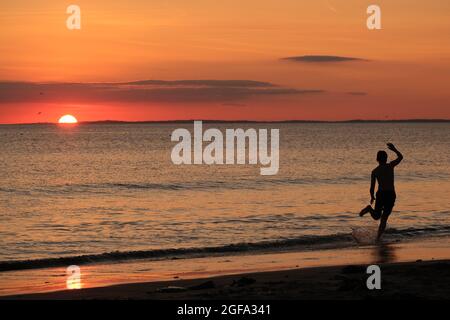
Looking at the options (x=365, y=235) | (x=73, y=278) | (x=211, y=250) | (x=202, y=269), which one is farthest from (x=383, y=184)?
(x=73, y=278)

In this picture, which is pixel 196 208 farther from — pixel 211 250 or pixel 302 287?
pixel 302 287

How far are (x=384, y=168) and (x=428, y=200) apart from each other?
17.1 meters

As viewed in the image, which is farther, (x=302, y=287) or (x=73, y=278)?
(x=73, y=278)

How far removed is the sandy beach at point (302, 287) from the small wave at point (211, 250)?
5310mm

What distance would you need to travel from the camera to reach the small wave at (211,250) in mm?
18469

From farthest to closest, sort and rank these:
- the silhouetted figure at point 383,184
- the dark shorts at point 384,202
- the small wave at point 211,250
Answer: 1. the small wave at point 211,250
2. the dark shorts at point 384,202
3. the silhouetted figure at point 383,184

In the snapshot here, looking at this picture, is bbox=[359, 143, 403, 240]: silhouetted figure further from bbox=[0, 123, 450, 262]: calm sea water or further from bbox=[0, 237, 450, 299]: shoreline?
bbox=[0, 123, 450, 262]: calm sea water

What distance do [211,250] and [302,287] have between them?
8528 mm

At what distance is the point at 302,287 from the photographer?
11.7m

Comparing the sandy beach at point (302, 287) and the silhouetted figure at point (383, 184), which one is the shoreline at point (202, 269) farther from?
the silhouetted figure at point (383, 184)

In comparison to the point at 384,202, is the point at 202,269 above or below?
below

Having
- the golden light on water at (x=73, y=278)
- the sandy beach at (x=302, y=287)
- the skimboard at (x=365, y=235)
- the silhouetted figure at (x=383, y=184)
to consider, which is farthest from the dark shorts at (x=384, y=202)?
the golden light on water at (x=73, y=278)

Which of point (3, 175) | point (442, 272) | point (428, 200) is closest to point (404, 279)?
point (442, 272)
